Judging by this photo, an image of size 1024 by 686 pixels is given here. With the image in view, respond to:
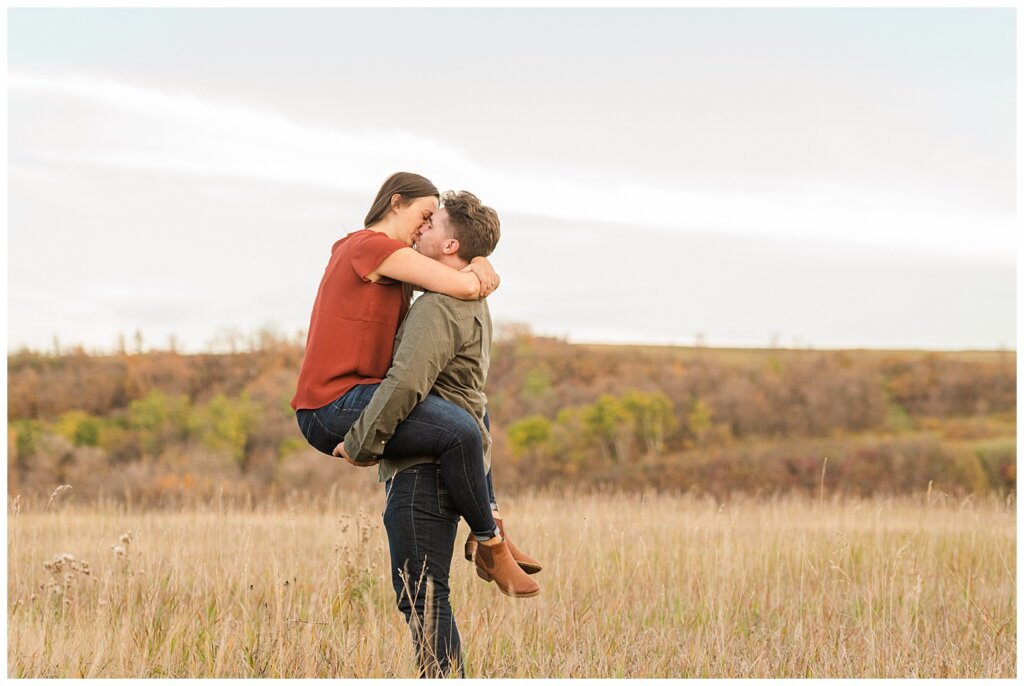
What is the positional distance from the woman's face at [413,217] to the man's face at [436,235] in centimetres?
3

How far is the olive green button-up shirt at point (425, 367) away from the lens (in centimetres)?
382

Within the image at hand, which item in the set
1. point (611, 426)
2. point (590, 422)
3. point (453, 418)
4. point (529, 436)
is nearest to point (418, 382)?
point (453, 418)

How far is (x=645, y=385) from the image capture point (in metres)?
A: 25.6

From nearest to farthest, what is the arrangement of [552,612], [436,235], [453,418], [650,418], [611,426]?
[453,418] < [436,235] < [552,612] < [611,426] < [650,418]

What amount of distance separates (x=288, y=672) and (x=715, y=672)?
221 cm

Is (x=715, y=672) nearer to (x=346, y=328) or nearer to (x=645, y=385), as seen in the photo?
(x=346, y=328)

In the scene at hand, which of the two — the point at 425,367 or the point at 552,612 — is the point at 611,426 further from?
the point at 425,367

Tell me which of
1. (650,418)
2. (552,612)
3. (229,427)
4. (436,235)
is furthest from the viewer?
(650,418)

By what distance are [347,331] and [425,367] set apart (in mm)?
396

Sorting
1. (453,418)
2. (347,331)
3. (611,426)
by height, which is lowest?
(611,426)

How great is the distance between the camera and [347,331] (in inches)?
157

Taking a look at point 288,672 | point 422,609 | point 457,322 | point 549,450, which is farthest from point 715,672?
point 549,450

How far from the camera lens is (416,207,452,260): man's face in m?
4.16

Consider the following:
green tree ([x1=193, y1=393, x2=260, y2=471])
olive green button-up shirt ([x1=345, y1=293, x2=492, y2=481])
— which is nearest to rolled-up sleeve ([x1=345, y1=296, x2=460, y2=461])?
olive green button-up shirt ([x1=345, y1=293, x2=492, y2=481])
